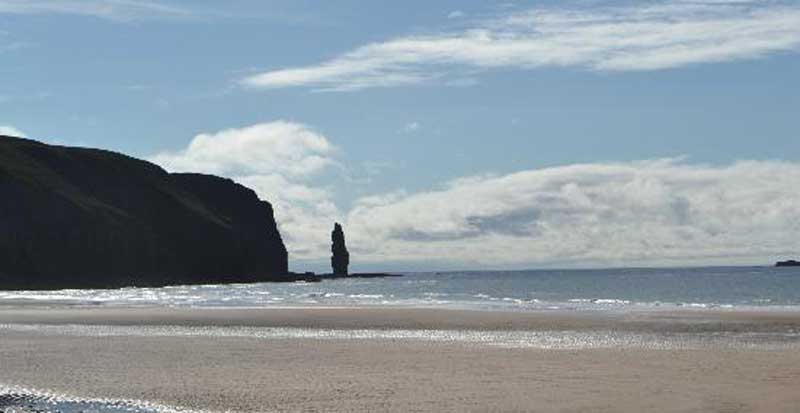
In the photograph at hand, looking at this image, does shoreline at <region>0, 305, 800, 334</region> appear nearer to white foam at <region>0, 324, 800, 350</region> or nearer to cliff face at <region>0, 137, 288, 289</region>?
white foam at <region>0, 324, 800, 350</region>

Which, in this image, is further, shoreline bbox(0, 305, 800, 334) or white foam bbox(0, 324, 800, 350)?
shoreline bbox(0, 305, 800, 334)

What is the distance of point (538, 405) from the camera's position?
21797mm

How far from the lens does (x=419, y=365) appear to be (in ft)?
98.6

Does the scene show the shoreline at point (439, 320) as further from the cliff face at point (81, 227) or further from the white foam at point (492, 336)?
the cliff face at point (81, 227)

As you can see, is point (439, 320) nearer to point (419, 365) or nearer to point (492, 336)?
point (492, 336)

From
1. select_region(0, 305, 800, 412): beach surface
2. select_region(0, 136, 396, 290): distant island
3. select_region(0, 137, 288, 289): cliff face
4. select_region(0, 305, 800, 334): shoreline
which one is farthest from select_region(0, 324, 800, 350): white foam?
select_region(0, 136, 396, 290): distant island

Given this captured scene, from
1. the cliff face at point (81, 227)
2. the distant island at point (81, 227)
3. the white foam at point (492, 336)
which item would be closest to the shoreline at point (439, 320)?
the white foam at point (492, 336)

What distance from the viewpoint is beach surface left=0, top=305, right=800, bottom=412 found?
2272 cm

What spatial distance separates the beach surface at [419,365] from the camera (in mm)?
22719

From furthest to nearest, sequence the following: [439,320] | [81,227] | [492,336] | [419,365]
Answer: [81,227]
[439,320]
[492,336]
[419,365]

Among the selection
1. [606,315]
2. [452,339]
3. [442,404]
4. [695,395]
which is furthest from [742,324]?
[442,404]

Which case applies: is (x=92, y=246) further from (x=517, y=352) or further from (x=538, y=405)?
(x=538, y=405)

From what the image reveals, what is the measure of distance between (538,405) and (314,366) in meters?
9.72

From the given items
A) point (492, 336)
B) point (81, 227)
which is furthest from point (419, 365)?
point (81, 227)
